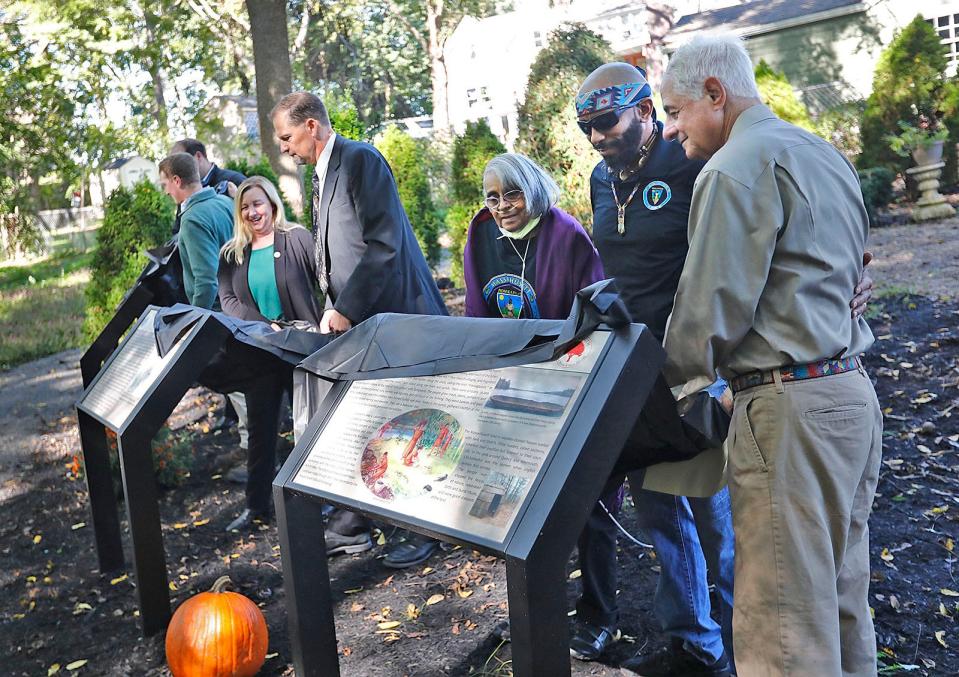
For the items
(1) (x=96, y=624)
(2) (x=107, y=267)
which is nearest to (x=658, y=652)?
(1) (x=96, y=624)

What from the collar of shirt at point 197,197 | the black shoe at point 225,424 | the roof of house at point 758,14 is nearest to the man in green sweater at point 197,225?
the collar of shirt at point 197,197

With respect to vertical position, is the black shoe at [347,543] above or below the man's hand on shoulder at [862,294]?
below

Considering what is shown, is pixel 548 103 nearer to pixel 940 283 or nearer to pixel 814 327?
pixel 940 283

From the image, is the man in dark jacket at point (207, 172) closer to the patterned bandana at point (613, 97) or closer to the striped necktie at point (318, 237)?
the striped necktie at point (318, 237)

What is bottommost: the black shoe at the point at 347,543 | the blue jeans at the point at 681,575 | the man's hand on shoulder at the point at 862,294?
the black shoe at the point at 347,543

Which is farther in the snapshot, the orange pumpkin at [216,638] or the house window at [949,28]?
the house window at [949,28]

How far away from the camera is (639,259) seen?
10.3 ft

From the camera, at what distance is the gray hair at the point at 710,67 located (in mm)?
2291

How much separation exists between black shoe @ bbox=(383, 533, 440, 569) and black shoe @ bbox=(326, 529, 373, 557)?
140mm

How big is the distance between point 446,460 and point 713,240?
86 centimetres

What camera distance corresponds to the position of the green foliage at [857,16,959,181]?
48.4 ft

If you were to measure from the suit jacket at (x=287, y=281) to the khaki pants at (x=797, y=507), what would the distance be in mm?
3294

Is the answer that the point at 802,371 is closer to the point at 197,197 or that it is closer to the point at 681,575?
the point at 681,575

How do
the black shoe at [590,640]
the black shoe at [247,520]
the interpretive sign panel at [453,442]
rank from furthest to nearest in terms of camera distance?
the black shoe at [247,520], the black shoe at [590,640], the interpretive sign panel at [453,442]
